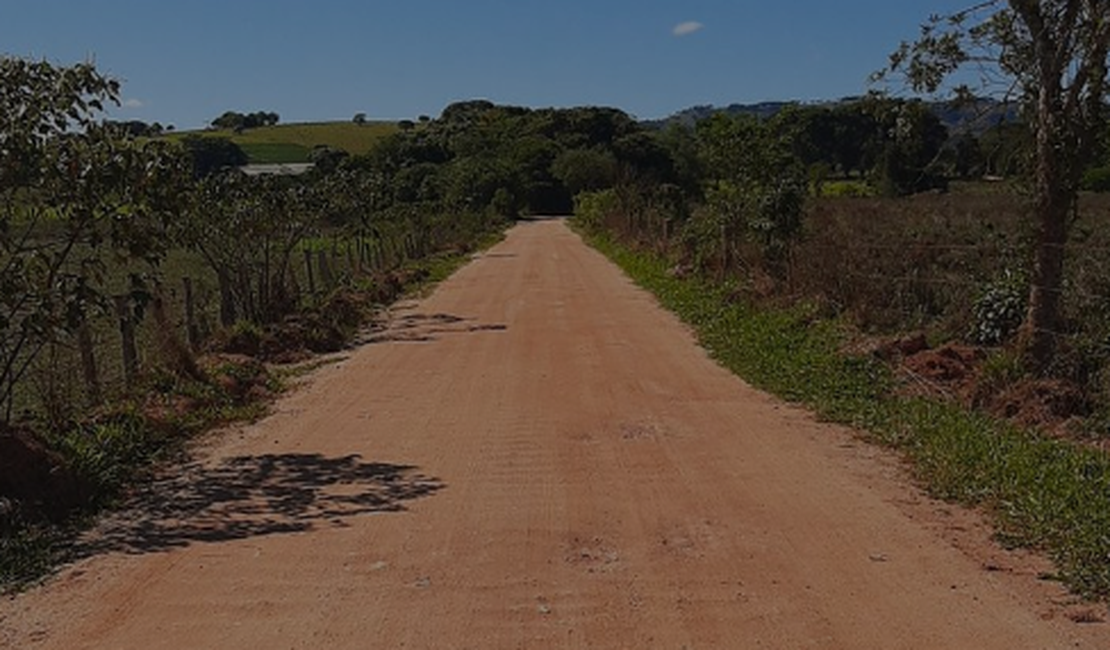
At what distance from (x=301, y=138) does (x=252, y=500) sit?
108962mm

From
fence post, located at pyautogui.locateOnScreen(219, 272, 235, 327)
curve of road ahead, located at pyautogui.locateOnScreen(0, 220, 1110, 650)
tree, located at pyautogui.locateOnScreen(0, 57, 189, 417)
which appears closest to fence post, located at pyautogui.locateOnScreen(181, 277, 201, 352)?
fence post, located at pyautogui.locateOnScreen(219, 272, 235, 327)

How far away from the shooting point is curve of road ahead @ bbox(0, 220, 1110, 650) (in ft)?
17.8

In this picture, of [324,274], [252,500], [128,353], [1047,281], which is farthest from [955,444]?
[324,274]

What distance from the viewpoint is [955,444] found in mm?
8727

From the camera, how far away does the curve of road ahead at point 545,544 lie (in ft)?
17.8

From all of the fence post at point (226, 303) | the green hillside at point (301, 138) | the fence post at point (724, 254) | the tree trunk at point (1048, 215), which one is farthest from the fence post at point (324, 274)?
the green hillside at point (301, 138)

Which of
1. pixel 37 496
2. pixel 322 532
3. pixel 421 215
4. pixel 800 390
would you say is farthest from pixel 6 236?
pixel 421 215

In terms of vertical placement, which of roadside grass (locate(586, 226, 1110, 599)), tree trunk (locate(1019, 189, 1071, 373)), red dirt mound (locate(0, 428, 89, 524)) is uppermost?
tree trunk (locate(1019, 189, 1071, 373))

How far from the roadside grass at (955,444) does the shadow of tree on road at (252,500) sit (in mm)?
3905

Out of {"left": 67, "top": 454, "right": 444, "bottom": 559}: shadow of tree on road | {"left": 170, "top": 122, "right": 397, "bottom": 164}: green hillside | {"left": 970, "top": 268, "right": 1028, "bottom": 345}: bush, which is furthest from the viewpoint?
{"left": 170, "top": 122, "right": 397, "bottom": 164}: green hillside

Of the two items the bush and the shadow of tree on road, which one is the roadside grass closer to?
the bush

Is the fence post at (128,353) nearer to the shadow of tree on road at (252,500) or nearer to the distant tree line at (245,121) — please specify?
the shadow of tree on road at (252,500)

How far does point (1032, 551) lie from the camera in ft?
21.1

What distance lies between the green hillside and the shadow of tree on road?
7723 centimetres
